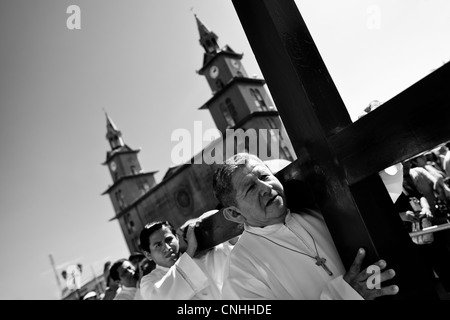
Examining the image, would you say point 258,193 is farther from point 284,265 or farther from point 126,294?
point 126,294

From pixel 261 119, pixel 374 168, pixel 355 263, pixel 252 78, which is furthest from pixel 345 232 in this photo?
pixel 252 78

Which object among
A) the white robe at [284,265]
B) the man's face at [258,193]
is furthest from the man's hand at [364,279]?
the man's face at [258,193]

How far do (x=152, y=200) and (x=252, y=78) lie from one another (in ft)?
48.2

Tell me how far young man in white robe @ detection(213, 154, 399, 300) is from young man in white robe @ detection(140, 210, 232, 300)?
0.67 meters

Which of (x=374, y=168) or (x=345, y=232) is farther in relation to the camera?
(x=345, y=232)

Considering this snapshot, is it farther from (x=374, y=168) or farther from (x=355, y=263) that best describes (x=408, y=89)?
(x=355, y=263)

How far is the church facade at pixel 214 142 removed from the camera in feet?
83.0

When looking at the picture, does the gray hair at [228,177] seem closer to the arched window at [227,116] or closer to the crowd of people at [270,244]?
the crowd of people at [270,244]

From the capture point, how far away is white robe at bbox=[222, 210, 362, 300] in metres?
1.31

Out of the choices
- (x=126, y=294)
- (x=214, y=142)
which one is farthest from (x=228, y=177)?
(x=214, y=142)

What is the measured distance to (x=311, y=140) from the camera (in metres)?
1.12

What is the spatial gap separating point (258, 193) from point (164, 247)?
175 centimetres

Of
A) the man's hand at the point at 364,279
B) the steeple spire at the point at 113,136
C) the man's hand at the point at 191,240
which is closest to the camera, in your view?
the man's hand at the point at 364,279

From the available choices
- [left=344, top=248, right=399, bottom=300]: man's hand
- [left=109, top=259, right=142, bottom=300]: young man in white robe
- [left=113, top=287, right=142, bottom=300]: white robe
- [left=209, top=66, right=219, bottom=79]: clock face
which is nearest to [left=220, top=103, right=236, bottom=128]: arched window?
[left=209, top=66, right=219, bottom=79]: clock face
